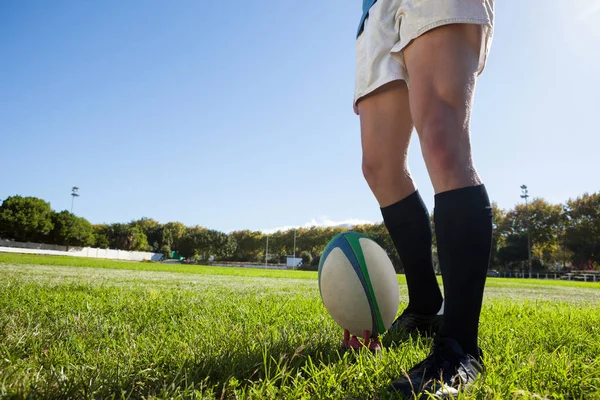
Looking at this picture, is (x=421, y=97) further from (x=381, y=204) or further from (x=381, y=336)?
(x=381, y=336)

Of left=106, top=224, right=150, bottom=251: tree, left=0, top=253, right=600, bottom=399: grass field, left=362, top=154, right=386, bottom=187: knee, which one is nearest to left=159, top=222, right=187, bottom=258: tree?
left=106, top=224, right=150, bottom=251: tree

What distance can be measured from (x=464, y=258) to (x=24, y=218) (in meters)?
66.4

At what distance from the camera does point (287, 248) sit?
83.6m

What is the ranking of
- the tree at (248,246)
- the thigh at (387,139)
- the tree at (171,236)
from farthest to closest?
the tree at (171,236) → the tree at (248,246) → the thigh at (387,139)

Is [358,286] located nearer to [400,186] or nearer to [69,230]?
[400,186]

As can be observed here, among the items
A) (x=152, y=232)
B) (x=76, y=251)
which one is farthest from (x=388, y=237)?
(x=152, y=232)

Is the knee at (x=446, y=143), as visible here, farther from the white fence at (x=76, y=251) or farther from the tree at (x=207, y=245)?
the tree at (x=207, y=245)

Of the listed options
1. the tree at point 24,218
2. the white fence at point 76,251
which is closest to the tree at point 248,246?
the white fence at point 76,251

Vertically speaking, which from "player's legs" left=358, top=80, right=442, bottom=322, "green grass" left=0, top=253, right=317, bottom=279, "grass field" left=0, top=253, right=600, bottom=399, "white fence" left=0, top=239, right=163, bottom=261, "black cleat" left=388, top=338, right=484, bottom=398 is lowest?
"white fence" left=0, top=239, right=163, bottom=261

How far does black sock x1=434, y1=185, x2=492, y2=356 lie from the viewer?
145cm

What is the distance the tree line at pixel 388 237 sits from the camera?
48.4 meters

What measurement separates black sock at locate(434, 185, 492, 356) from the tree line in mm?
36889

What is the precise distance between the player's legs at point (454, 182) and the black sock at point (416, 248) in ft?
1.78

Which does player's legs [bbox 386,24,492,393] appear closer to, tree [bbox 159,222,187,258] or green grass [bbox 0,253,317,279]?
green grass [bbox 0,253,317,279]
